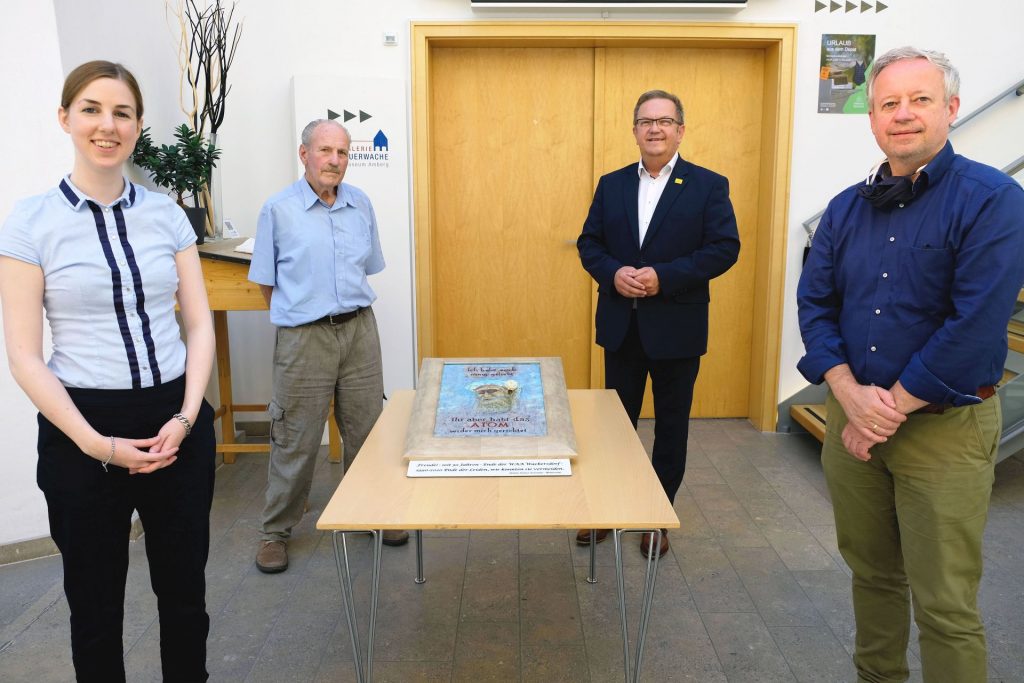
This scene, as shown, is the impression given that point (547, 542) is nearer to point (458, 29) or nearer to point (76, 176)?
point (76, 176)

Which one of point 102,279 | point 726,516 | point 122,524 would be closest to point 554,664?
point 122,524

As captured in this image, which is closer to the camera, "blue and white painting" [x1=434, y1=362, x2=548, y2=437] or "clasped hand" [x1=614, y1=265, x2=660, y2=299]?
"blue and white painting" [x1=434, y1=362, x2=548, y2=437]

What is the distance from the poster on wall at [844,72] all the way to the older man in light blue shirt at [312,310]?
2716 mm

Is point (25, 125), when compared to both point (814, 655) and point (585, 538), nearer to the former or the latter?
point (585, 538)

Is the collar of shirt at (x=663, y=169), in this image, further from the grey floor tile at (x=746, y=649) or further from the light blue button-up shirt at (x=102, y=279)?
the light blue button-up shirt at (x=102, y=279)

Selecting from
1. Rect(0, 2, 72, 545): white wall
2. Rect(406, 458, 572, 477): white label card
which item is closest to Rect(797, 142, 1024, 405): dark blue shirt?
Rect(406, 458, 572, 477): white label card

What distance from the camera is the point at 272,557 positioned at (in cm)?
287

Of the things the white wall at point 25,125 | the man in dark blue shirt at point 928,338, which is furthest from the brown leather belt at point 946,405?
the white wall at point 25,125

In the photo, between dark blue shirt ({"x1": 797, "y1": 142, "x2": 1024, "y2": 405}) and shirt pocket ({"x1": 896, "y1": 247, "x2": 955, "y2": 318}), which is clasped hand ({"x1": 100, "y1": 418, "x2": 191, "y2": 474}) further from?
shirt pocket ({"x1": 896, "y1": 247, "x2": 955, "y2": 318})

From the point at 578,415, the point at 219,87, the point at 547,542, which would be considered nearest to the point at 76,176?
the point at 578,415

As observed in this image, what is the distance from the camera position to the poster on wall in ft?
13.6

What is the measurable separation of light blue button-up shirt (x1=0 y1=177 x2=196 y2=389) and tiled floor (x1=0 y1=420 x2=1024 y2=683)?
3.52ft

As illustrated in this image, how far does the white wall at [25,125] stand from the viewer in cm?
267

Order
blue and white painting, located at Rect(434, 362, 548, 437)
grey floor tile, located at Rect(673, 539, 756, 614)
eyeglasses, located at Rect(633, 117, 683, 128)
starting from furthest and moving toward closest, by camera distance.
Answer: eyeglasses, located at Rect(633, 117, 683, 128)
grey floor tile, located at Rect(673, 539, 756, 614)
blue and white painting, located at Rect(434, 362, 548, 437)
